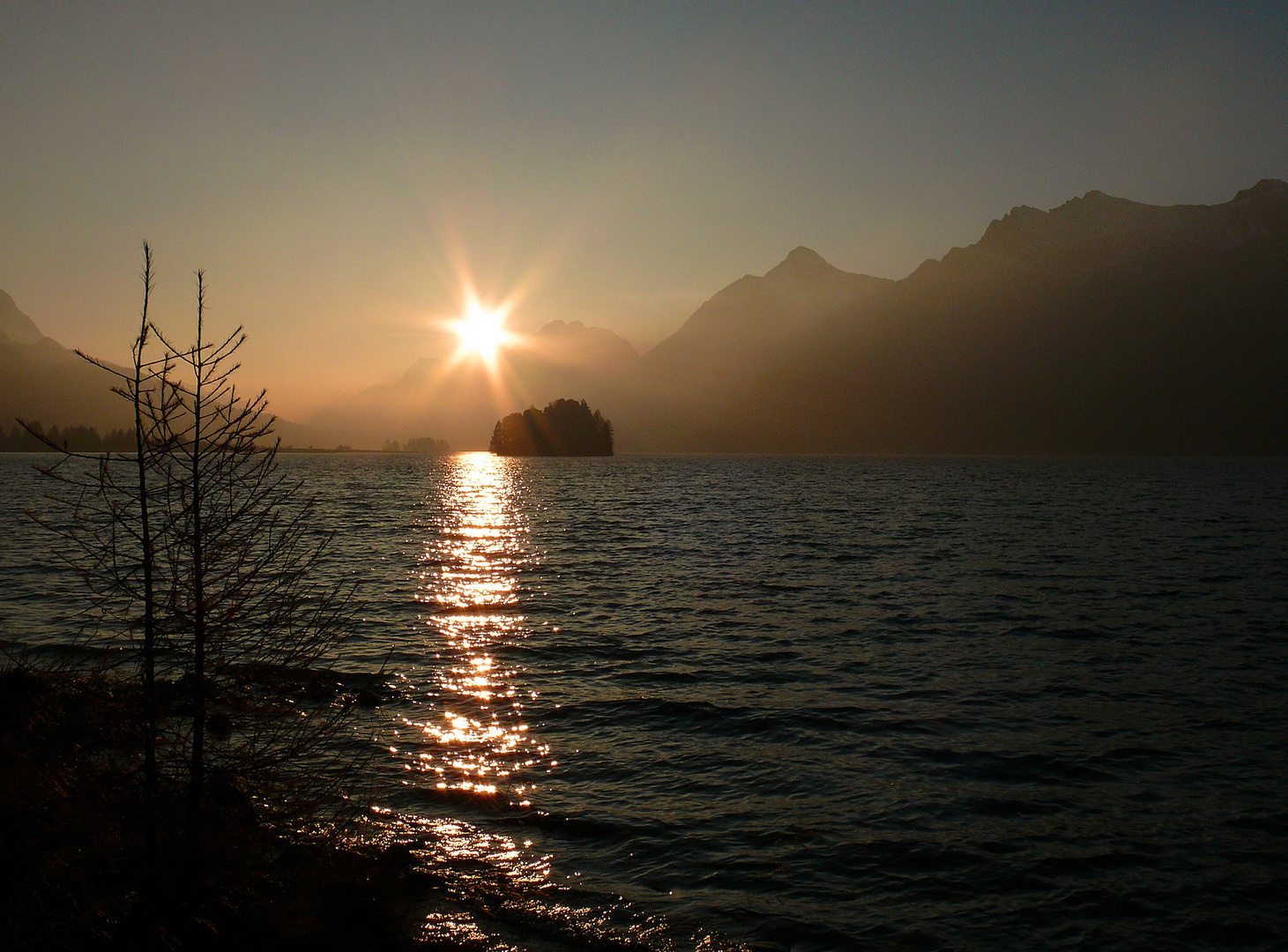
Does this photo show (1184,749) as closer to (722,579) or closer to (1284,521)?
(722,579)

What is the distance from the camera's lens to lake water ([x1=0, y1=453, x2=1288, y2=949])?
361 inches

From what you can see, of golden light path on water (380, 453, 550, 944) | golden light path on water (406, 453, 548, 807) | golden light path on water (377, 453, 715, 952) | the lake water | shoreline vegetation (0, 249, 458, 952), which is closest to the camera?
shoreline vegetation (0, 249, 458, 952)

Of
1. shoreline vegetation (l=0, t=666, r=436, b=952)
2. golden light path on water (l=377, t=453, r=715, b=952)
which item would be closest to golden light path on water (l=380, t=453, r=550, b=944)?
golden light path on water (l=377, t=453, r=715, b=952)

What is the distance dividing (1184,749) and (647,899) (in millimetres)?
11319

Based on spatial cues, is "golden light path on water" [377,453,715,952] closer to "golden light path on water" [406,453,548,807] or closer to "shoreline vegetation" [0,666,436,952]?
"golden light path on water" [406,453,548,807]

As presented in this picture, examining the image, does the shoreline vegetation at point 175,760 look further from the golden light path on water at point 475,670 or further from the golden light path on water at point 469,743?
the golden light path on water at point 475,670

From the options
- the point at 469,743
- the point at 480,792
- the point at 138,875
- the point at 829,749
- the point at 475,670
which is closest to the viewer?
the point at 138,875

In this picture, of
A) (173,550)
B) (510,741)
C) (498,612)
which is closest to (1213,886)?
(510,741)

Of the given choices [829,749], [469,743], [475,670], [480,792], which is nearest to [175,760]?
[480,792]

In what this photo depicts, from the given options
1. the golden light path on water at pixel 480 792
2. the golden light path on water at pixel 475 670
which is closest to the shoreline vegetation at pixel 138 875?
the golden light path on water at pixel 480 792

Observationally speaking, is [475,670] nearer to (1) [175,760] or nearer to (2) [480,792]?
(2) [480,792]

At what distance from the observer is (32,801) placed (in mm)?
7590

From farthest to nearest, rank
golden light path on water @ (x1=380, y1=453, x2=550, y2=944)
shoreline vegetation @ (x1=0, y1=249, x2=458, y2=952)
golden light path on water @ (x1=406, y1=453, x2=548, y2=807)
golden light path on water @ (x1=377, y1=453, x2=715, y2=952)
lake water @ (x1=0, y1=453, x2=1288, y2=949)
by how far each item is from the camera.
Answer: golden light path on water @ (x1=406, y1=453, x2=548, y2=807) → golden light path on water @ (x1=380, y1=453, x2=550, y2=944) → lake water @ (x1=0, y1=453, x2=1288, y2=949) → golden light path on water @ (x1=377, y1=453, x2=715, y2=952) → shoreline vegetation @ (x1=0, y1=249, x2=458, y2=952)

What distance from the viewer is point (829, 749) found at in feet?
46.3
